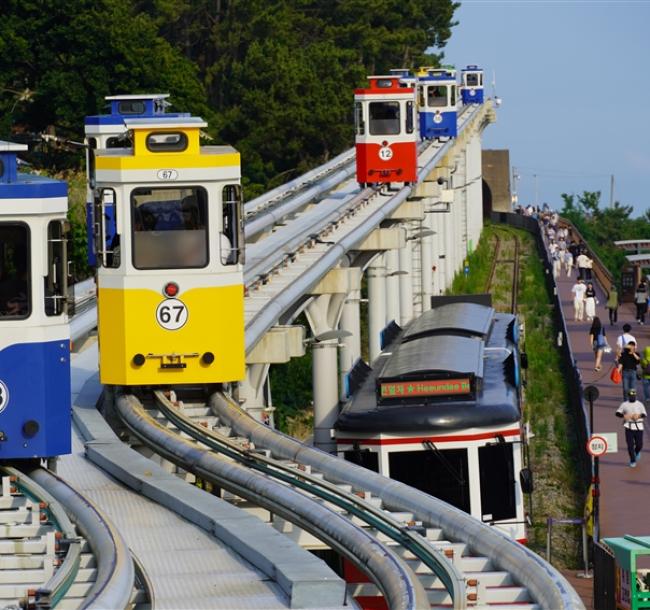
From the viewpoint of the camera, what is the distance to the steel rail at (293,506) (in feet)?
36.6

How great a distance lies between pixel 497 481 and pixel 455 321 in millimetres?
9243

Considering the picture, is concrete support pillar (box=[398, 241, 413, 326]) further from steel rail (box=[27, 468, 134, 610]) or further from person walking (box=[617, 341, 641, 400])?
steel rail (box=[27, 468, 134, 610])

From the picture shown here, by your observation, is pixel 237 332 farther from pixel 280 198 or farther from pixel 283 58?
pixel 283 58

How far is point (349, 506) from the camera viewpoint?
13.4 metres

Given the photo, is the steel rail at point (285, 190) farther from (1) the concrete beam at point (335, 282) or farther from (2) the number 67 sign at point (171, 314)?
(2) the number 67 sign at point (171, 314)

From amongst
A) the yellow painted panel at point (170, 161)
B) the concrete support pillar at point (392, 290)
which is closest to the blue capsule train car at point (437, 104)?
the concrete support pillar at point (392, 290)

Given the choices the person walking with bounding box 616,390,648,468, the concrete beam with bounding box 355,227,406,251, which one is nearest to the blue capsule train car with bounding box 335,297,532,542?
the person walking with bounding box 616,390,648,468

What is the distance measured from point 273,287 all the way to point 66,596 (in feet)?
56.0

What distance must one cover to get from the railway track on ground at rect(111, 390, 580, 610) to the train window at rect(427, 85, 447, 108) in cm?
4963

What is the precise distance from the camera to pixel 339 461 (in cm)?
1520

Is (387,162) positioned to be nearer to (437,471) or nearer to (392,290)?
(392,290)

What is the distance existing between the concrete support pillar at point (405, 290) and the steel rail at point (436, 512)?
33.1 meters

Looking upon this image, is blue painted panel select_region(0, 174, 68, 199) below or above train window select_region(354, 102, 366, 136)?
below

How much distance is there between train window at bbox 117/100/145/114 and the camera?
79.9 feet
